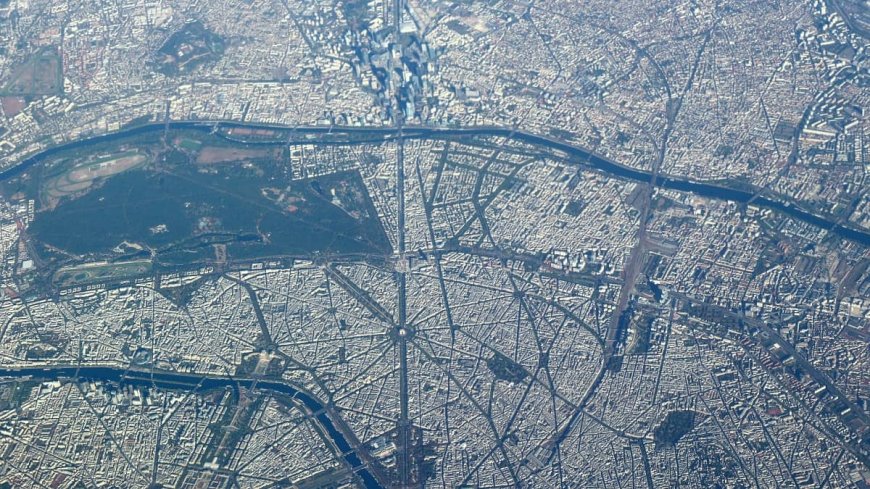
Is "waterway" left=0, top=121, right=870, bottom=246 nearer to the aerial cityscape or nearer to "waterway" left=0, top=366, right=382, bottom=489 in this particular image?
the aerial cityscape

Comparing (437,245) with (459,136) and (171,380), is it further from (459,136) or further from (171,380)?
(171,380)

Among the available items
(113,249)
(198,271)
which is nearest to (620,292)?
(198,271)

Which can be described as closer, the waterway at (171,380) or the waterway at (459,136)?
the waterway at (171,380)

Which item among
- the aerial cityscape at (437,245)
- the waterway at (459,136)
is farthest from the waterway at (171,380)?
the waterway at (459,136)

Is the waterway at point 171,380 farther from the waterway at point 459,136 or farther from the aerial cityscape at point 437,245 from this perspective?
the waterway at point 459,136

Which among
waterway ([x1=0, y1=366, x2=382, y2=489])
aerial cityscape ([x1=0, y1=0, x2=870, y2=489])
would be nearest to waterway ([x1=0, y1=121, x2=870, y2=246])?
aerial cityscape ([x1=0, y1=0, x2=870, y2=489])

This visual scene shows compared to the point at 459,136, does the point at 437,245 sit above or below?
below

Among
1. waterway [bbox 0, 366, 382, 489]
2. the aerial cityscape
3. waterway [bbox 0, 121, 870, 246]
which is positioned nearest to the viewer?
the aerial cityscape

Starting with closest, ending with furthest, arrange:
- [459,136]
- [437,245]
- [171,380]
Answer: [171,380]
[437,245]
[459,136]

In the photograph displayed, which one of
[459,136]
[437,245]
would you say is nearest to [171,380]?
[437,245]
